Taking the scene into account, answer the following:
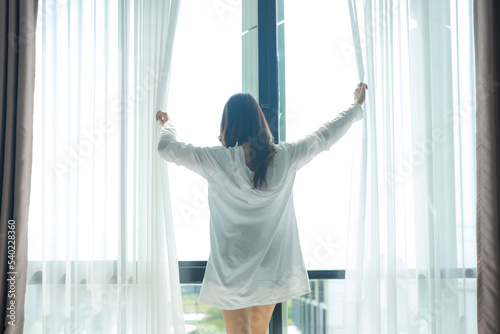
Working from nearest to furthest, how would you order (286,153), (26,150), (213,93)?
(286,153)
(26,150)
(213,93)

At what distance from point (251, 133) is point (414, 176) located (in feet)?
2.65

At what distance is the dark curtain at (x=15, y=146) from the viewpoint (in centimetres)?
183

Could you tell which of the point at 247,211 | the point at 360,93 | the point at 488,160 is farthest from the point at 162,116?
the point at 488,160

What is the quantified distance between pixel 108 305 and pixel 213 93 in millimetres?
1114

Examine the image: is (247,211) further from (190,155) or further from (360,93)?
(360,93)

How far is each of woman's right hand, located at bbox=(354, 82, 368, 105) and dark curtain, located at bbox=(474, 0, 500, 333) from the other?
0.53 m

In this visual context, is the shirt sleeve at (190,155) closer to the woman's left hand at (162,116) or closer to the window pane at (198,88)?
the woman's left hand at (162,116)

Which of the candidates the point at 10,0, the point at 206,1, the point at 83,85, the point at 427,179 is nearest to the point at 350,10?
the point at 206,1

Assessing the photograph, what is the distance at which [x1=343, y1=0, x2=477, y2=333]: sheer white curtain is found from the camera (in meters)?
1.88

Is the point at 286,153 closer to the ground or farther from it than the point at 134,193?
farther from it

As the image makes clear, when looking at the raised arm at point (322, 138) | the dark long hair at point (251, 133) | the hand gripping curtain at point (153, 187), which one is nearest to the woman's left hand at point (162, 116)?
the hand gripping curtain at point (153, 187)

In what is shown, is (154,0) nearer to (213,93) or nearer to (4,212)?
(213,93)

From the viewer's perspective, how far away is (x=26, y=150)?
1.87 m

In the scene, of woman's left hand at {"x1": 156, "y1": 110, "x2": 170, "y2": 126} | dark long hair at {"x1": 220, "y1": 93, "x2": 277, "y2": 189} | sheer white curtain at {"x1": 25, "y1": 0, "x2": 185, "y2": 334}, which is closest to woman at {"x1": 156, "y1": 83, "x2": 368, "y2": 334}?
dark long hair at {"x1": 220, "y1": 93, "x2": 277, "y2": 189}
